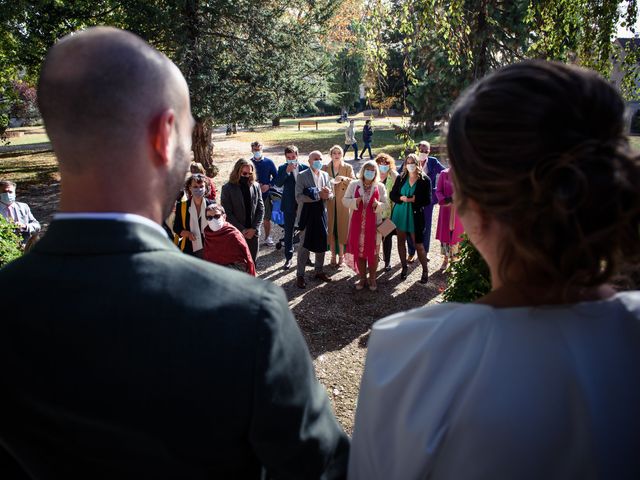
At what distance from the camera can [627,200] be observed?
1005 mm

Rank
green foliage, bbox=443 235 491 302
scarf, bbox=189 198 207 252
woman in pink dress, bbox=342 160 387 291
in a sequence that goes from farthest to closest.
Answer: woman in pink dress, bbox=342 160 387 291 → scarf, bbox=189 198 207 252 → green foliage, bbox=443 235 491 302

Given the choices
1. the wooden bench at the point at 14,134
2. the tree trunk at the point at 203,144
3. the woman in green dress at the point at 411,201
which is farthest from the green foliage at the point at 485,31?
the wooden bench at the point at 14,134

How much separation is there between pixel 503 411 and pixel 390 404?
0.84 feet

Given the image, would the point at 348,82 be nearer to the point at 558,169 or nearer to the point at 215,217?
the point at 215,217

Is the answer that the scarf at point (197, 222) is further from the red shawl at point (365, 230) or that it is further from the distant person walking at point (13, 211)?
the distant person walking at point (13, 211)

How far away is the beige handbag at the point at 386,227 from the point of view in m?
7.39

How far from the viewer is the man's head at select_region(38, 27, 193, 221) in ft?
3.61

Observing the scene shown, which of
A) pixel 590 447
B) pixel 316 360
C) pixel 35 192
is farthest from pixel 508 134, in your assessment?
pixel 35 192

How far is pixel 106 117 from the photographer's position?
1.10 meters

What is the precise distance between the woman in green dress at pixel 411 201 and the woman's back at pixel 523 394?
6.51 metres

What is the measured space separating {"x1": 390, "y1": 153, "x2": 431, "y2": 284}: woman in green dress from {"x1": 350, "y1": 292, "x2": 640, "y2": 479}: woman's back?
6506 mm

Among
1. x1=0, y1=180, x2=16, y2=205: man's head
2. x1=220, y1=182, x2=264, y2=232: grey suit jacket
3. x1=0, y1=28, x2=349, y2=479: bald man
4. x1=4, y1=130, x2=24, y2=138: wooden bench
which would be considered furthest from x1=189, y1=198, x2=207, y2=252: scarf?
x1=4, y1=130, x2=24, y2=138: wooden bench

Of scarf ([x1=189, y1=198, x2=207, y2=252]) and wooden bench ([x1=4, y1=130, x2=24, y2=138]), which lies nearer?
scarf ([x1=189, y1=198, x2=207, y2=252])

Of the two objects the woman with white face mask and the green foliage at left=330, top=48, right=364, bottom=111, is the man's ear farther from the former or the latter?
the green foliage at left=330, top=48, right=364, bottom=111
